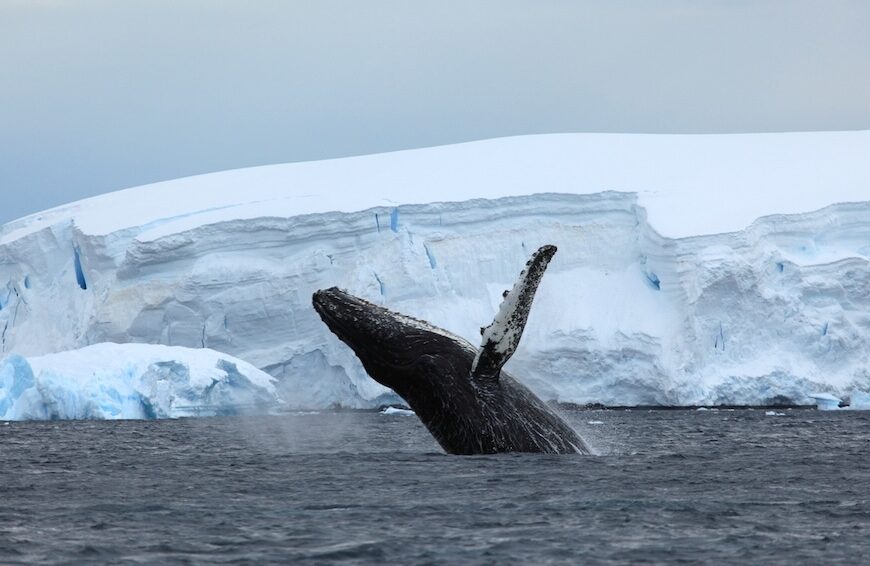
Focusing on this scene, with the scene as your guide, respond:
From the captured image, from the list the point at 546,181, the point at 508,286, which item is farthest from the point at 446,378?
the point at 546,181

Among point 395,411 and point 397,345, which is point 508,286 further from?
point 397,345

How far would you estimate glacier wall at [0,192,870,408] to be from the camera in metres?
30.9

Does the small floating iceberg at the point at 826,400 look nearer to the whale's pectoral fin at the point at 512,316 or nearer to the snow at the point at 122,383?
the snow at the point at 122,383

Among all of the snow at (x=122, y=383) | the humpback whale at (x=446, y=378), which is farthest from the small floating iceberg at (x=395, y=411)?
the humpback whale at (x=446, y=378)

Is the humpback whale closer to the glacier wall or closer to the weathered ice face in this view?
the weathered ice face

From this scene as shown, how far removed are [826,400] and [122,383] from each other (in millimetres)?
16810

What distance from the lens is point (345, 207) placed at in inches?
1339

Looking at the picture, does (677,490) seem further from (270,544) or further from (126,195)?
(126,195)

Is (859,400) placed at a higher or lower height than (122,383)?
higher

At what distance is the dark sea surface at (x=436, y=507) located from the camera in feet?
20.2

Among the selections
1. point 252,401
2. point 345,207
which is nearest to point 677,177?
point 345,207

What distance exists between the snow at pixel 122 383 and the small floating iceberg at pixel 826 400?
1324cm

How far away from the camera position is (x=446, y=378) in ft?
28.9

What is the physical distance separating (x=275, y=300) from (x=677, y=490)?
25.2m
